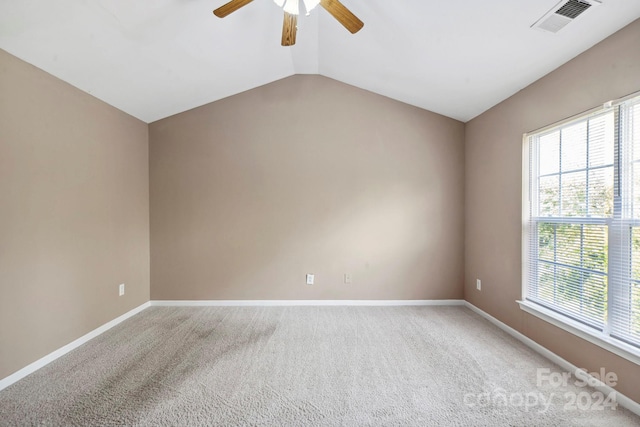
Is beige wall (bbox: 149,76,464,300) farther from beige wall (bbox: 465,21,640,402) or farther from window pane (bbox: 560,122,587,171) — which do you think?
window pane (bbox: 560,122,587,171)

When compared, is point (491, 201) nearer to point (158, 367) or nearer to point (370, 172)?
point (370, 172)

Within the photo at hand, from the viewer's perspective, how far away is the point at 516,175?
2.62m

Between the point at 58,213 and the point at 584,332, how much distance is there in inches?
166

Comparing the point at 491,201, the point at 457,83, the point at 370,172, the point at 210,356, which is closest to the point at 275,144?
the point at 370,172

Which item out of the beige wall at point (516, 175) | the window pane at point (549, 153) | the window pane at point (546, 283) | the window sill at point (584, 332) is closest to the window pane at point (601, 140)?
the beige wall at point (516, 175)

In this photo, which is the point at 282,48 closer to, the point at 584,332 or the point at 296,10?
the point at 296,10

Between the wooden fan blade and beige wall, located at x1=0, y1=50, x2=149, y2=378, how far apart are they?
1964 millimetres

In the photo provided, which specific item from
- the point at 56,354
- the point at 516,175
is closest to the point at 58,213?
the point at 56,354

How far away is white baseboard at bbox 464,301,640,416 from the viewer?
164 cm

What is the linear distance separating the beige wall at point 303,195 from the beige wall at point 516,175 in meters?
0.36

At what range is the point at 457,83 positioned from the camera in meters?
2.74

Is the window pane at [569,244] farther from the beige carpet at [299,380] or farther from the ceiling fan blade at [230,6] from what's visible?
the ceiling fan blade at [230,6]

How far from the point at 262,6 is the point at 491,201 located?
2978mm

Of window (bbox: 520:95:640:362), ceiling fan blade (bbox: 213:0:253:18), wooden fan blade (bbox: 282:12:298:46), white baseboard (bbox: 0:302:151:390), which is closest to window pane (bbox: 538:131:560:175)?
window (bbox: 520:95:640:362)
